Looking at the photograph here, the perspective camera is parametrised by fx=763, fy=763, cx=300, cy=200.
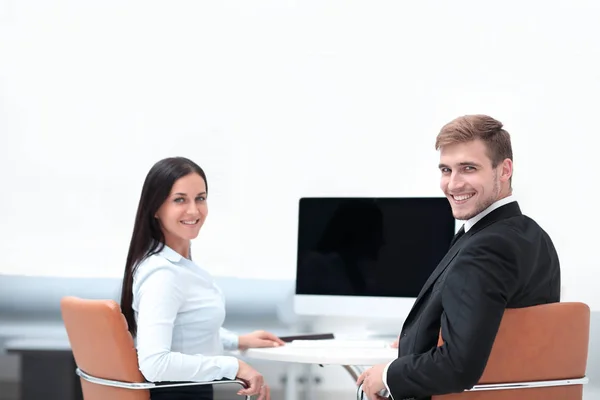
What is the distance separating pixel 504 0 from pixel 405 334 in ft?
7.89

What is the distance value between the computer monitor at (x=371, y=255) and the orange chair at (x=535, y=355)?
1.22m

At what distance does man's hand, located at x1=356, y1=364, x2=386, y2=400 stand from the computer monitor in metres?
1.08

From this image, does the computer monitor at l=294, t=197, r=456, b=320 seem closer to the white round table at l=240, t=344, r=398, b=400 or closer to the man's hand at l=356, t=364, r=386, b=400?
the white round table at l=240, t=344, r=398, b=400

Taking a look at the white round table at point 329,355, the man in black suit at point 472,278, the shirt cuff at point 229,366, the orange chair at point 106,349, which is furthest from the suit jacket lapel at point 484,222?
the orange chair at point 106,349

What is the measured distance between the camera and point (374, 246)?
131 inches

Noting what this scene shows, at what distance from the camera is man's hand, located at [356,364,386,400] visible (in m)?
2.13

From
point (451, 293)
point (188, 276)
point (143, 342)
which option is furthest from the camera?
point (188, 276)

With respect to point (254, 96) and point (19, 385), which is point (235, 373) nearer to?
point (254, 96)

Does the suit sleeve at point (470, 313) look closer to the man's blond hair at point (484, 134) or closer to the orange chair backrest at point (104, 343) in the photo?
the man's blond hair at point (484, 134)

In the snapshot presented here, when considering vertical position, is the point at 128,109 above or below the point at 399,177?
above

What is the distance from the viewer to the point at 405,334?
2197 mm

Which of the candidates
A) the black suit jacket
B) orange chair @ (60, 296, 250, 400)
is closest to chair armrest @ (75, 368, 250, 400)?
orange chair @ (60, 296, 250, 400)

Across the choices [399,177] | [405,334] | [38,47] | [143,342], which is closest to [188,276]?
[143,342]

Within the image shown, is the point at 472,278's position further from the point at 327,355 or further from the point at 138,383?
the point at 138,383
